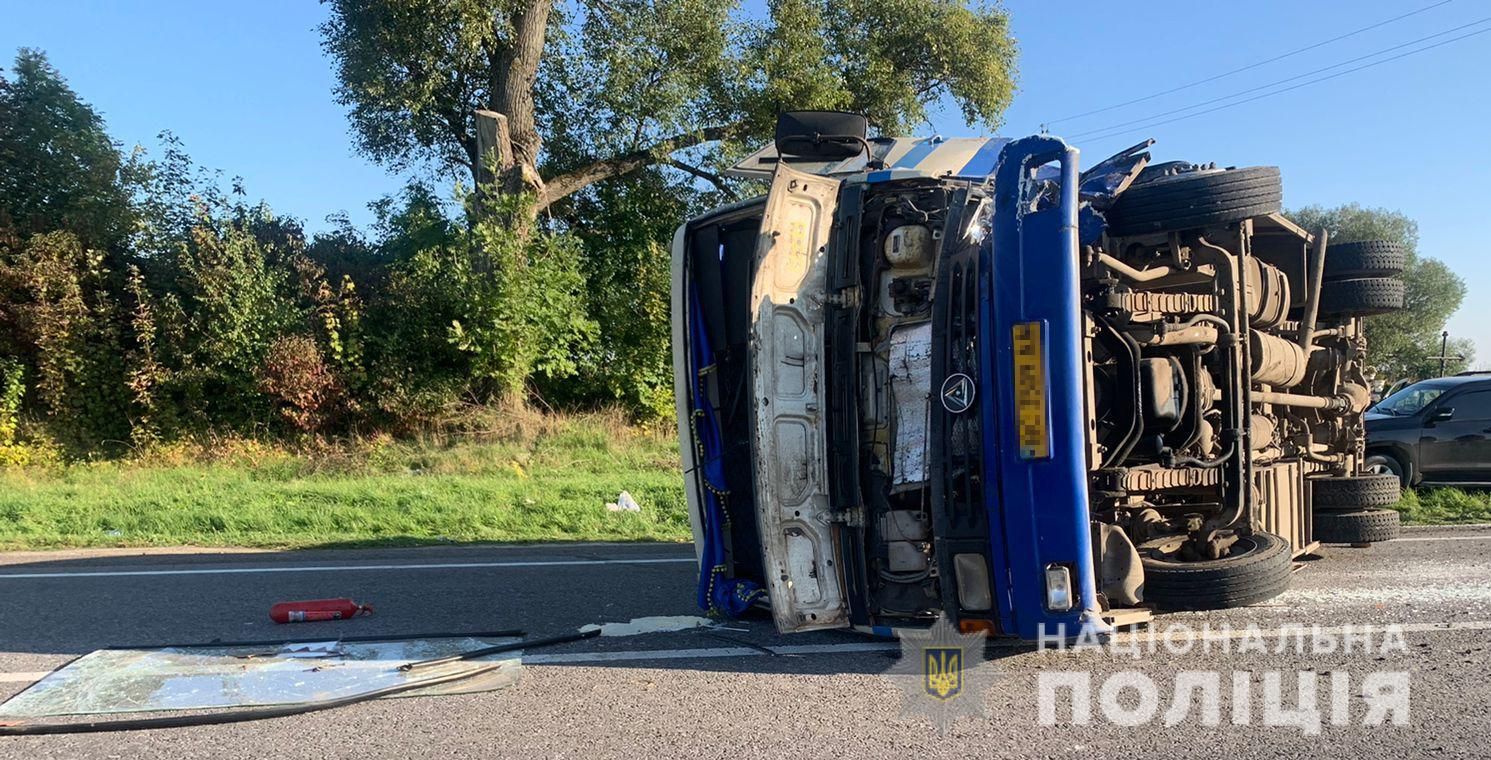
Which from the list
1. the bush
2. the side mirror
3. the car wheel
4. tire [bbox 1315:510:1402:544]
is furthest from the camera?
the bush

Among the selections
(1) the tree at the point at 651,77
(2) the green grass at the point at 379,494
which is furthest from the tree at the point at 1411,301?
(2) the green grass at the point at 379,494

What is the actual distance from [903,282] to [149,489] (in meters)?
10.2

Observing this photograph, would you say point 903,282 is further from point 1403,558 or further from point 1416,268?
point 1416,268

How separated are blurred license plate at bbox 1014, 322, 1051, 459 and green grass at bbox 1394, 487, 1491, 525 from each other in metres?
7.33

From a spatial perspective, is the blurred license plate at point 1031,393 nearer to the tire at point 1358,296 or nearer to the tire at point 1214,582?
the tire at point 1214,582

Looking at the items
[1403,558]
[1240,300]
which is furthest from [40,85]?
[1403,558]

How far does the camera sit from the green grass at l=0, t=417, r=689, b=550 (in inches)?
361

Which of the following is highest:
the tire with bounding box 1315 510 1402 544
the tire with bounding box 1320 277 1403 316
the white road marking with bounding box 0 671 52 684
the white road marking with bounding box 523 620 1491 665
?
the tire with bounding box 1320 277 1403 316

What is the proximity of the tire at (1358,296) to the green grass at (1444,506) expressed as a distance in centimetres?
316

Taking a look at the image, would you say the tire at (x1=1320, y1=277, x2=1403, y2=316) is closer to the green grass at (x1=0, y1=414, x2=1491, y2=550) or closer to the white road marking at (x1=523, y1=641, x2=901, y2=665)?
the green grass at (x1=0, y1=414, x2=1491, y2=550)

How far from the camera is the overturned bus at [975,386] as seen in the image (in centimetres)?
379

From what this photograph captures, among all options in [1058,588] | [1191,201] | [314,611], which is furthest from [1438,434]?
[314,611]

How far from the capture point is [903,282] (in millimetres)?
4410

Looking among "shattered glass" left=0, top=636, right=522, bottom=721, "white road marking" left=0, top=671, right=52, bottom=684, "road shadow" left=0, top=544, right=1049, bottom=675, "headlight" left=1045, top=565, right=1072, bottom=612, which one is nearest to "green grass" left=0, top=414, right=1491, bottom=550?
"road shadow" left=0, top=544, right=1049, bottom=675
